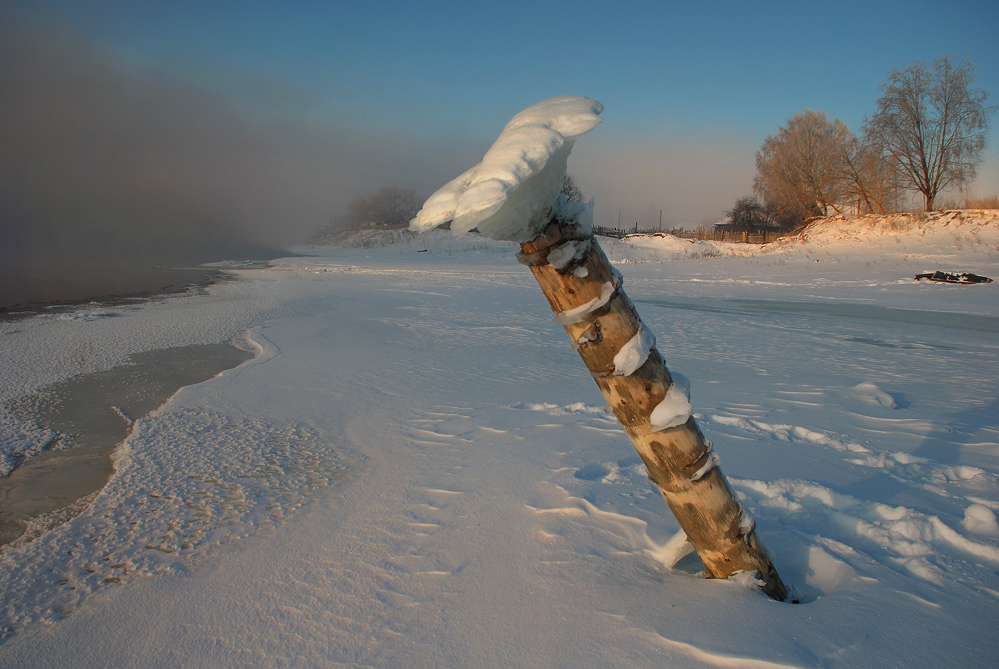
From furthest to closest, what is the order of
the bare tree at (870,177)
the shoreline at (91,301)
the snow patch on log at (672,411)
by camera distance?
1. the bare tree at (870,177)
2. the shoreline at (91,301)
3. the snow patch on log at (672,411)

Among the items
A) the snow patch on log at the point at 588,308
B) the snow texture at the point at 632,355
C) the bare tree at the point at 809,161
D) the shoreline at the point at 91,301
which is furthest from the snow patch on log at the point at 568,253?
the bare tree at the point at 809,161

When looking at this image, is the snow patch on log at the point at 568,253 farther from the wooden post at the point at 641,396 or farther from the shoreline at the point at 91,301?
the shoreline at the point at 91,301

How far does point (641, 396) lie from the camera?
66.3 inches

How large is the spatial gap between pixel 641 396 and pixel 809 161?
→ 41.8 meters

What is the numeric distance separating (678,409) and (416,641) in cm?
118

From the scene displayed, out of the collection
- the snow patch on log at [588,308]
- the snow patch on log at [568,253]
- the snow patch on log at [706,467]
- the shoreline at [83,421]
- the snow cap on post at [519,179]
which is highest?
the snow cap on post at [519,179]

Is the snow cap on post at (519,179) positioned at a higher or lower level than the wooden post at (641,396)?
higher

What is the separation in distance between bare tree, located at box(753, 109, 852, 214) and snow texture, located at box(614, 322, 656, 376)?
4022 cm

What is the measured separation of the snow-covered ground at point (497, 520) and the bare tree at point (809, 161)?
3406cm

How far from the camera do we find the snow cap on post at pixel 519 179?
1250 millimetres

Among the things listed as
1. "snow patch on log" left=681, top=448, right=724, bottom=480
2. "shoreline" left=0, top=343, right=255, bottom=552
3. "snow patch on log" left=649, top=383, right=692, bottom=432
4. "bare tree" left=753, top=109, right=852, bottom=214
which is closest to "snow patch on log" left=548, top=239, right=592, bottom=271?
"snow patch on log" left=649, top=383, right=692, bottom=432

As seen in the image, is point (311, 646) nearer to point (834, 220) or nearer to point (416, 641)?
point (416, 641)

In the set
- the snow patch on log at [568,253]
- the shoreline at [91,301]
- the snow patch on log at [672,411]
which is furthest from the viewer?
the shoreline at [91,301]

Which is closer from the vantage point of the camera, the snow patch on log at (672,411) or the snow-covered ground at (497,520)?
the snow patch on log at (672,411)
